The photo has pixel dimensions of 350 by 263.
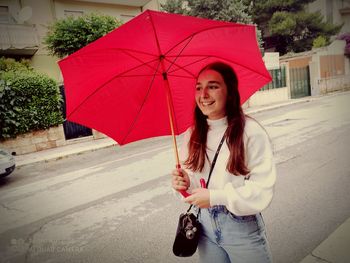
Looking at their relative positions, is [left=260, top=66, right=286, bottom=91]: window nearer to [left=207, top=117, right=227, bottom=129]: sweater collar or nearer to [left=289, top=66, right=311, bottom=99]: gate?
[left=289, top=66, right=311, bottom=99]: gate

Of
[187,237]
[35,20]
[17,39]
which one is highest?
[35,20]

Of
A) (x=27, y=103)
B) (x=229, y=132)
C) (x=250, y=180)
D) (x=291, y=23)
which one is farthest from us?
(x=291, y=23)

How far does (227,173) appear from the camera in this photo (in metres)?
1.65

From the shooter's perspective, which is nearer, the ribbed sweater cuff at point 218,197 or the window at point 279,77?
the ribbed sweater cuff at point 218,197

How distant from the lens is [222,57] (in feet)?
6.48

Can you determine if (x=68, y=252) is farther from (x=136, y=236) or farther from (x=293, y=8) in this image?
(x=293, y=8)

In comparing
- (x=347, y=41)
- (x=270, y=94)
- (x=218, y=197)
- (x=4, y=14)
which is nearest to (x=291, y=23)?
(x=347, y=41)

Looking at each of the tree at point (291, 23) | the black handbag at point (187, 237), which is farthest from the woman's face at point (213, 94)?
the tree at point (291, 23)

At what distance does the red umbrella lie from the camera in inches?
61.9

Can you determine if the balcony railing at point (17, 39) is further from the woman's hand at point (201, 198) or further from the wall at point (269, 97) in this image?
the woman's hand at point (201, 198)

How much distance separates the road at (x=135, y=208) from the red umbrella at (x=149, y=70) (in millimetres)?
1880

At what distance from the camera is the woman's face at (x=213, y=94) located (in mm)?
1750

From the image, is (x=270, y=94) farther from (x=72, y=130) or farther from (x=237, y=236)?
(x=237, y=236)

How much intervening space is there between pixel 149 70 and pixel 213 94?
476 mm
